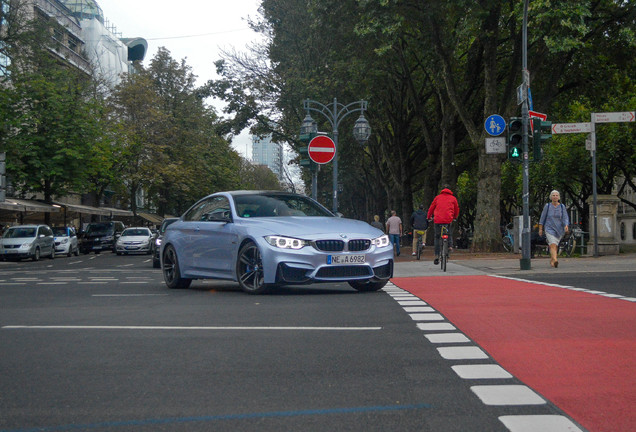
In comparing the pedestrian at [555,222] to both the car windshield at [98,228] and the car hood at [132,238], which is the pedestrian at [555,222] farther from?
the car windshield at [98,228]

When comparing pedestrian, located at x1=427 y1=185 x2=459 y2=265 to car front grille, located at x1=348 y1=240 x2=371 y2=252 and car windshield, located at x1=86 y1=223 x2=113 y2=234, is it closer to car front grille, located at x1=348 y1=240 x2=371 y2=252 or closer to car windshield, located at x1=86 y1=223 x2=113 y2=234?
car front grille, located at x1=348 y1=240 x2=371 y2=252

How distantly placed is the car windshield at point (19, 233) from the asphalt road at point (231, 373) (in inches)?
1216

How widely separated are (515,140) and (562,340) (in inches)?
458

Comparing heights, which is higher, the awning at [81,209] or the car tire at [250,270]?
the awning at [81,209]

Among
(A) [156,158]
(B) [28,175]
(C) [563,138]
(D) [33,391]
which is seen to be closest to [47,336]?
(D) [33,391]

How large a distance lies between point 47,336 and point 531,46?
23.6 m

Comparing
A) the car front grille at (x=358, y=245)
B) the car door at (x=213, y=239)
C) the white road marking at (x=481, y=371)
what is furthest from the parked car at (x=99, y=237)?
the white road marking at (x=481, y=371)

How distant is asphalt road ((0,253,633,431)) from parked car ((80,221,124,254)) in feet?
137

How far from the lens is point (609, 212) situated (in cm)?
2545

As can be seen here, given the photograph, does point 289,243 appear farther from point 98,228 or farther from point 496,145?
point 98,228

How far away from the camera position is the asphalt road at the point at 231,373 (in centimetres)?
442

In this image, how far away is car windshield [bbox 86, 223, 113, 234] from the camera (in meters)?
51.4

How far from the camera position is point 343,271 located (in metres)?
11.8

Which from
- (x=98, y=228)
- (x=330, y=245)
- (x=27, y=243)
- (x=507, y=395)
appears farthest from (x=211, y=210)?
(x=98, y=228)
